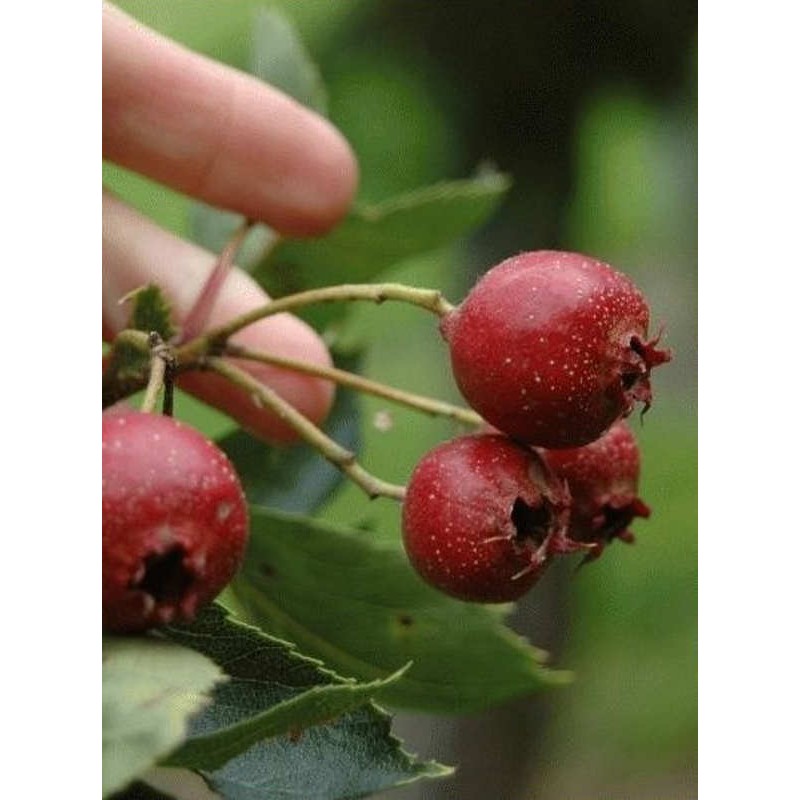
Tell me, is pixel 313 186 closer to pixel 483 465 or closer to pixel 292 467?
pixel 292 467

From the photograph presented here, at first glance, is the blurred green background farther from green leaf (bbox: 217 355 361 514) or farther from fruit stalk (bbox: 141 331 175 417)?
fruit stalk (bbox: 141 331 175 417)

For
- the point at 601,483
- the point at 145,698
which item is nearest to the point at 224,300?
the point at 601,483

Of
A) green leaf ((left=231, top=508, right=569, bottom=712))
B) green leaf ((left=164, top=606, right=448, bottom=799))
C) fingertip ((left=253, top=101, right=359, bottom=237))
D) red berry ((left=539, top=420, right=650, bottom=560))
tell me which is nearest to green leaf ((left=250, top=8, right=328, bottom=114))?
fingertip ((left=253, top=101, right=359, bottom=237))

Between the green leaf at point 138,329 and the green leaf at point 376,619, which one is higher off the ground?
the green leaf at point 138,329

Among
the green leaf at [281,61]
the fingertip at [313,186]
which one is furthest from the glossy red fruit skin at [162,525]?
the green leaf at [281,61]

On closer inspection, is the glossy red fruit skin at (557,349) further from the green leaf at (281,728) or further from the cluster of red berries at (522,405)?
the green leaf at (281,728)
